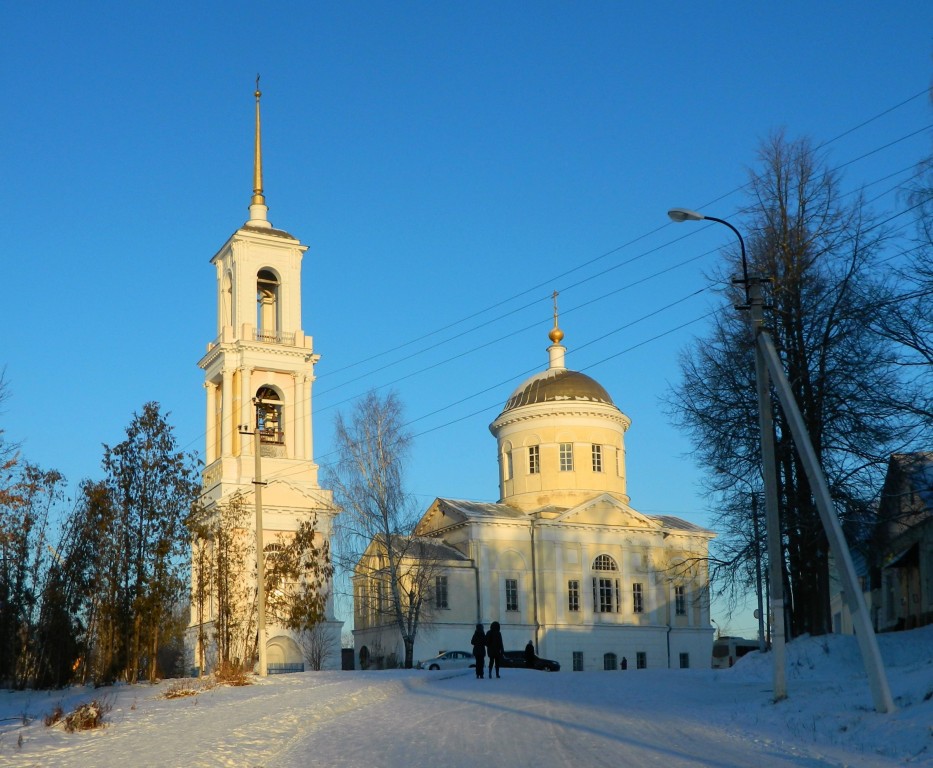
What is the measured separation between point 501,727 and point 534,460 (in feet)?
153

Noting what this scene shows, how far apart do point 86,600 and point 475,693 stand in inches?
532

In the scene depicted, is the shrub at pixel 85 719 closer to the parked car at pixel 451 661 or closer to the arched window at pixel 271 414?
the parked car at pixel 451 661

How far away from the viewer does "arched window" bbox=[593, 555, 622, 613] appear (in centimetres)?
5934

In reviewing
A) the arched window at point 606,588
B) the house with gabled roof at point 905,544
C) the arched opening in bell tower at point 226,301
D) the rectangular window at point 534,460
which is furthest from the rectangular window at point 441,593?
the house with gabled roof at point 905,544

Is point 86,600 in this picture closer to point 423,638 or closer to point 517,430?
point 423,638

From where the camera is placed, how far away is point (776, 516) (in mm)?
19609

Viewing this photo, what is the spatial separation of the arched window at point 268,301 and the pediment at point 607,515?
17.3 metres

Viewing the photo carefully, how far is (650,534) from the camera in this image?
202 feet

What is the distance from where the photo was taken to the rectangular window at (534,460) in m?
61.9

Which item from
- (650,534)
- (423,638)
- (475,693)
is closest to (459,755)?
(475,693)

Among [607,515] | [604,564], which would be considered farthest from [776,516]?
[604,564]

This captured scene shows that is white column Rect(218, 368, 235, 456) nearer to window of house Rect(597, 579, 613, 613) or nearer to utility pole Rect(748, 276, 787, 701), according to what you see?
window of house Rect(597, 579, 613, 613)

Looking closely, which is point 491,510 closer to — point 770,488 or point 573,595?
point 573,595

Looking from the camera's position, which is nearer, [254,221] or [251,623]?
[251,623]
